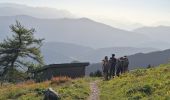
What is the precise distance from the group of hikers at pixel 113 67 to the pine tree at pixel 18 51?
39061 millimetres

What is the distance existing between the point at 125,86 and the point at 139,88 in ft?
A: 10.2

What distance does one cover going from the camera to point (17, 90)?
33562 mm

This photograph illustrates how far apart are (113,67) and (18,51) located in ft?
139

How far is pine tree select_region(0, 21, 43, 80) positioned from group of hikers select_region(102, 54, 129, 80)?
128 feet

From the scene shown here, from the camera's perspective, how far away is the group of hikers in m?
41.6

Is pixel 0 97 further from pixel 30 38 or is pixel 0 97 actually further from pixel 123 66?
pixel 30 38

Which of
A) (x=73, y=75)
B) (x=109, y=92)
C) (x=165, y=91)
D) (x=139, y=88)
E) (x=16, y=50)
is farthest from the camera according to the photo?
(x=16, y=50)

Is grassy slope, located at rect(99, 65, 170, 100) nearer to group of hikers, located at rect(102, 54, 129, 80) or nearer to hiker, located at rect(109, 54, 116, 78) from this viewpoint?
group of hikers, located at rect(102, 54, 129, 80)

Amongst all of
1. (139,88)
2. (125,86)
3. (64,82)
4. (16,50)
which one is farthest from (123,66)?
(16,50)

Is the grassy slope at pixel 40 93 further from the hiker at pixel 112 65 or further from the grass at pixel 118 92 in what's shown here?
the hiker at pixel 112 65

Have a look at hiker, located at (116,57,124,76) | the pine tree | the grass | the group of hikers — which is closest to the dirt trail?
the grass

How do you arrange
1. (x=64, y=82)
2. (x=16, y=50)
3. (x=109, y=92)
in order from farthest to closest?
1. (x=16, y=50)
2. (x=64, y=82)
3. (x=109, y=92)

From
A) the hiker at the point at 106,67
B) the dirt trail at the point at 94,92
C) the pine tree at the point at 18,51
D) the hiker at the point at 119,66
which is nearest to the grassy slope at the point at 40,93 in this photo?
the dirt trail at the point at 94,92

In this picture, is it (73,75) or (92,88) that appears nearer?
(92,88)
